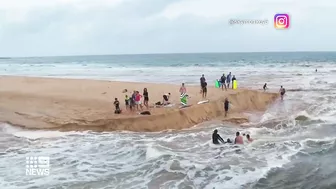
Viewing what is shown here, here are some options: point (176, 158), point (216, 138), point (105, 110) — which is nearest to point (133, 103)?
point (105, 110)

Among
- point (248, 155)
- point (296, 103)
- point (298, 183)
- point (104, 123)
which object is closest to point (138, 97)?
point (104, 123)

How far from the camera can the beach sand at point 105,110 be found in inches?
661

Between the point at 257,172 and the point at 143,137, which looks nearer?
the point at 257,172

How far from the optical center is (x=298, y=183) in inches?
423

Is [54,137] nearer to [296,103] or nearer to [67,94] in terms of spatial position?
[67,94]

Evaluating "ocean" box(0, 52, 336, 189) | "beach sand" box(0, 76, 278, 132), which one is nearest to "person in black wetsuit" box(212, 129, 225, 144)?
"ocean" box(0, 52, 336, 189)

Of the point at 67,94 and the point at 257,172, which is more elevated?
the point at 67,94

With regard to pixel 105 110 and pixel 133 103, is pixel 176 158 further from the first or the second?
pixel 105 110

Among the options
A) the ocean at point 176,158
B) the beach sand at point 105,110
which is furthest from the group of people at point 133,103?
the ocean at point 176,158

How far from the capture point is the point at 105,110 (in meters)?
18.9

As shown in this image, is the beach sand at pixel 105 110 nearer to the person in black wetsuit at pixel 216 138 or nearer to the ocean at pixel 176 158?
the ocean at pixel 176 158

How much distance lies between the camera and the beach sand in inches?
661

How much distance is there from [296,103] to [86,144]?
15.9 m

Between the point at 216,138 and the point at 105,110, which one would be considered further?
the point at 105,110
